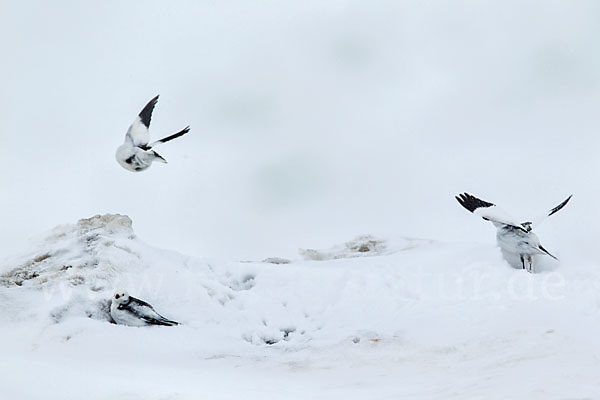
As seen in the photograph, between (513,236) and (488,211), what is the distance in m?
0.46

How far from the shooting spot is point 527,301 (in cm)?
649

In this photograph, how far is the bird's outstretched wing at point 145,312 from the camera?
6.71 m

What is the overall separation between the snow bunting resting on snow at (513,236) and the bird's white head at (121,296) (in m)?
4.23

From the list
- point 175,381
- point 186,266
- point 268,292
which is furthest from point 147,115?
point 175,381

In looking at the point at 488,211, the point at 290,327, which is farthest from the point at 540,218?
the point at 290,327

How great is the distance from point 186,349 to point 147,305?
738 millimetres

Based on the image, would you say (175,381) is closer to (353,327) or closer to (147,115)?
(353,327)

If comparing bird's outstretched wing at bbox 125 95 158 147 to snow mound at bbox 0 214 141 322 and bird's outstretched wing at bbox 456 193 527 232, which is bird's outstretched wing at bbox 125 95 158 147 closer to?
snow mound at bbox 0 214 141 322

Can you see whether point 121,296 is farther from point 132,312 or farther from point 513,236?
point 513,236

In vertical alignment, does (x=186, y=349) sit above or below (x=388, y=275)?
below

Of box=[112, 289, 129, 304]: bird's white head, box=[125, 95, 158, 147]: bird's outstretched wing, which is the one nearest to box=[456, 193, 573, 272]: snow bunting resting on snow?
box=[112, 289, 129, 304]: bird's white head

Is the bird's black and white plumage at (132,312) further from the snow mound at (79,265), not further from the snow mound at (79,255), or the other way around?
the snow mound at (79,255)

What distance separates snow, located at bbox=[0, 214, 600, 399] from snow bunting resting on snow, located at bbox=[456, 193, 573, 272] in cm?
18

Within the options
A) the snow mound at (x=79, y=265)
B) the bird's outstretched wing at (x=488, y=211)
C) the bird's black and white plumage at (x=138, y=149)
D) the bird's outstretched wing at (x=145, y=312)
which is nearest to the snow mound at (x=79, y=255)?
the snow mound at (x=79, y=265)
